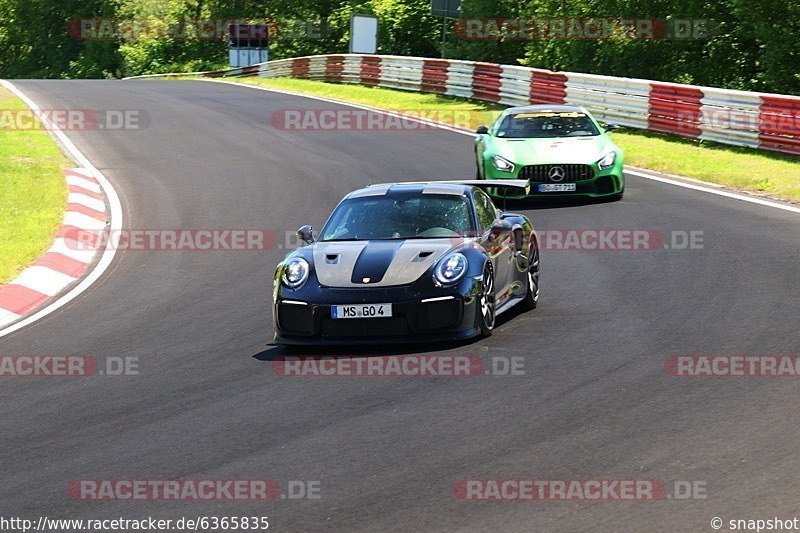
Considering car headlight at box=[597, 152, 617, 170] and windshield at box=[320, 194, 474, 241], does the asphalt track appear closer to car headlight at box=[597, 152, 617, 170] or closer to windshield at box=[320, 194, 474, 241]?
windshield at box=[320, 194, 474, 241]

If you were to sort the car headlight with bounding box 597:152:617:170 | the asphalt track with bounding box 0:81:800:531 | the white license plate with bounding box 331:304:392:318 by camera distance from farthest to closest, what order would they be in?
the car headlight with bounding box 597:152:617:170
the white license plate with bounding box 331:304:392:318
the asphalt track with bounding box 0:81:800:531

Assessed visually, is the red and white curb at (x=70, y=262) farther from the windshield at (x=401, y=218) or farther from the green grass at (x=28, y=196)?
the windshield at (x=401, y=218)

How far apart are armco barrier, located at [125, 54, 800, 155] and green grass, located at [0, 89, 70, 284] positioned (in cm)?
1115

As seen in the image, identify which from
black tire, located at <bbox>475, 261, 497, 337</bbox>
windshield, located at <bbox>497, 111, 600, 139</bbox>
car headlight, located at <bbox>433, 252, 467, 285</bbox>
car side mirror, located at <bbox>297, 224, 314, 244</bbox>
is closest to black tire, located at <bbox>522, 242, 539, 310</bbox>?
black tire, located at <bbox>475, 261, 497, 337</bbox>

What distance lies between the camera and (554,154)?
17.5 metres

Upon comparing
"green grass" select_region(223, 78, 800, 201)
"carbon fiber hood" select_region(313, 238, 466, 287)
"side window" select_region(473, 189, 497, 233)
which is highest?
"side window" select_region(473, 189, 497, 233)

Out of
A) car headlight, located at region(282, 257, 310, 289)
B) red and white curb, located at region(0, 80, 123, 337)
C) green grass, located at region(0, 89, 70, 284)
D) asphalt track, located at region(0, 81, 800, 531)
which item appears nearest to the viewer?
asphalt track, located at region(0, 81, 800, 531)

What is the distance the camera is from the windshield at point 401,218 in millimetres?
10844

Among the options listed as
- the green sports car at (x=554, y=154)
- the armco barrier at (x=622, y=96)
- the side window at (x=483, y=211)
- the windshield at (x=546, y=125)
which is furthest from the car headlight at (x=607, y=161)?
the side window at (x=483, y=211)

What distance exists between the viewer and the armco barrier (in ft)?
69.3

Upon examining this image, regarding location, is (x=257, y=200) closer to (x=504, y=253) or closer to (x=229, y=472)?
(x=504, y=253)

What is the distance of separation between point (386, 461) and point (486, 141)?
1219cm

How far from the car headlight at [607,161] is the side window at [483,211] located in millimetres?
6039

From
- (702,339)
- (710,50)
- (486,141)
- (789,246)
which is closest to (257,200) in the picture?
(486,141)
